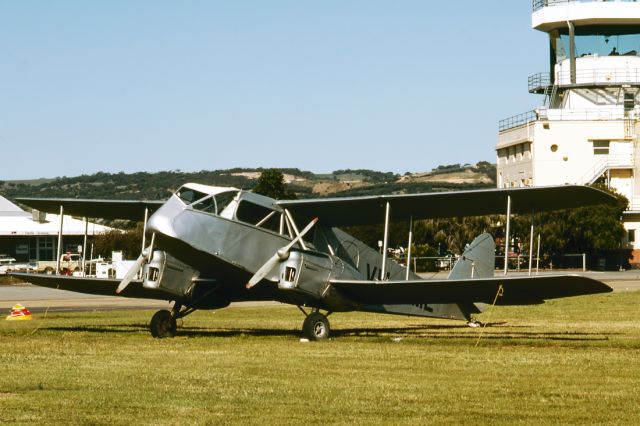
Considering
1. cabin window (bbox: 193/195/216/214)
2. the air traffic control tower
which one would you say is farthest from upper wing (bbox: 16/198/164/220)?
the air traffic control tower

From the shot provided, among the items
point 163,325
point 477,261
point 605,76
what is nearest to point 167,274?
point 163,325

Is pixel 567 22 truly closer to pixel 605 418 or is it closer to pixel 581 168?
pixel 581 168

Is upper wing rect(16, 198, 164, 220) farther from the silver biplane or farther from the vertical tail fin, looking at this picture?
the vertical tail fin

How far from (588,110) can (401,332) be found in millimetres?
79460

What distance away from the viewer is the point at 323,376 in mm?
16500

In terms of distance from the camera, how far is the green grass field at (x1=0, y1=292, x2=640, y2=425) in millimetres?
12789

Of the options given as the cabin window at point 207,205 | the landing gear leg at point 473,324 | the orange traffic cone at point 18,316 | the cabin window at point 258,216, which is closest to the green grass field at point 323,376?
the landing gear leg at point 473,324

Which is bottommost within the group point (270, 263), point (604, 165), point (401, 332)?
point (401, 332)

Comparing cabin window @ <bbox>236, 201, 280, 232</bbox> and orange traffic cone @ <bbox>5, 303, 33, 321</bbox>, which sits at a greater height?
cabin window @ <bbox>236, 201, 280, 232</bbox>

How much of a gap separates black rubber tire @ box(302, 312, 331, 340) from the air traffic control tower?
78.3 metres

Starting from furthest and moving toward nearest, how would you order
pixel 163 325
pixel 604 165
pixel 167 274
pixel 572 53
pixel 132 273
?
pixel 572 53 → pixel 604 165 → pixel 163 325 → pixel 132 273 → pixel 167 274

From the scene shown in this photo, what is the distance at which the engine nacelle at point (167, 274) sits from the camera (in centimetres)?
2459

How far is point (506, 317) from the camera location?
111ft

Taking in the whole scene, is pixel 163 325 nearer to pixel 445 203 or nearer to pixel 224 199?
pixel 224 199
